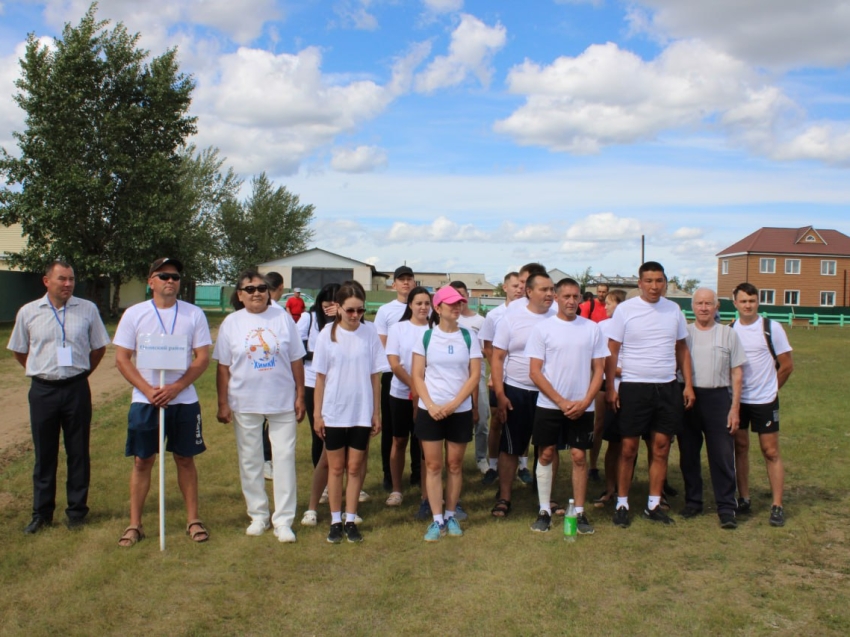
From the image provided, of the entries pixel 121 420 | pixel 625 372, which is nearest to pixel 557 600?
pixel 625 372

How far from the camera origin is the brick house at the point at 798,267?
195 feet

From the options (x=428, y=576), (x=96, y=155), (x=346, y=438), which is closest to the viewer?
(x=428, y=576)

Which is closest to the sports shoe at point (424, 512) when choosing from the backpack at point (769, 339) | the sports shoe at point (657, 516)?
the sports shoe at point (657, 516)

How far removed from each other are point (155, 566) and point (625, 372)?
373 cm

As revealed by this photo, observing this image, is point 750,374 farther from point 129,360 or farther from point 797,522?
point 129,360

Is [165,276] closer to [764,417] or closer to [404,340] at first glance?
[404,340]

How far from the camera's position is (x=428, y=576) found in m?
4.77

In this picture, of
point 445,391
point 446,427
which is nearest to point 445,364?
point 445,391

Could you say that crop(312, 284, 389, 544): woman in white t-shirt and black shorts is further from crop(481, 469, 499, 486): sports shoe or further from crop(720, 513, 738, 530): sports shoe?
crop(720, 513, 738, 530): sports shoe

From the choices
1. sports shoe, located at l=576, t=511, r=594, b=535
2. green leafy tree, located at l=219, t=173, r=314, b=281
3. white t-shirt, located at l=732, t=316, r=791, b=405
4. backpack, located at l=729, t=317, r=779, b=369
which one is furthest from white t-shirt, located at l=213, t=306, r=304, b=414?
green leafy tree, located at l=219, t=173, r=314, b=281

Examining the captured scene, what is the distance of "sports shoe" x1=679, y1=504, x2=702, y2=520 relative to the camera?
19.9 ft

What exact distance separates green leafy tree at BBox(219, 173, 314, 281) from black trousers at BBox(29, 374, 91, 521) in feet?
194

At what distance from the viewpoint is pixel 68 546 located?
5.22 meters

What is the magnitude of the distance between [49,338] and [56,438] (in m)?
0.80
